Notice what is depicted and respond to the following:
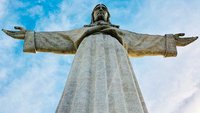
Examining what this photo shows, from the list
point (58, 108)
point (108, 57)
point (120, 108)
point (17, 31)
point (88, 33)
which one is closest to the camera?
point (120, 108)

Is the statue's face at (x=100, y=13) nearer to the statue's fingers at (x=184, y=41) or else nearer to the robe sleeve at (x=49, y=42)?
the robe sleeve at (x=49, y=42)

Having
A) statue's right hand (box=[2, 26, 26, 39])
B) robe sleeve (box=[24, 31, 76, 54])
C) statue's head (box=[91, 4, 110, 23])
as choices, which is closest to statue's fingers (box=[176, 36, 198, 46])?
statue's head (box=[91, 4, 110, 23])

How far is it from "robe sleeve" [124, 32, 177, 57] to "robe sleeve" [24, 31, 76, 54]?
964 millimetres

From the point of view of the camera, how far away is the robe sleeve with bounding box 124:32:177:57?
6.78 metres

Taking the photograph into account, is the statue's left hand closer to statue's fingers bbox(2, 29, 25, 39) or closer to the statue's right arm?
the statue's right arm

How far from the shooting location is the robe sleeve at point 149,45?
267 inches

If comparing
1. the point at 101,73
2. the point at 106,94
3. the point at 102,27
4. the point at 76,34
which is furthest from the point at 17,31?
the point at 106,94

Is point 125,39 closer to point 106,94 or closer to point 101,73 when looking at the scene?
point 101,73

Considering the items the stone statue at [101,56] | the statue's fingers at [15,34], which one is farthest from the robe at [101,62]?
the statue's fingers at [15,34]

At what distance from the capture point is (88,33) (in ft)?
21.1

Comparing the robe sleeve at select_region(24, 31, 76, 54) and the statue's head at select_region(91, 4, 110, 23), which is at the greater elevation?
the statue's head at select_region(91, 4, 110, 23)

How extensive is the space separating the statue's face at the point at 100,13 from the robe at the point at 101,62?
23.0 inches

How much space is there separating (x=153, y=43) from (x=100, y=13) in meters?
1.11

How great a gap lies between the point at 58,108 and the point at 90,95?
0.36 metres
